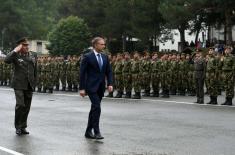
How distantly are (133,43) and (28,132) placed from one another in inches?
1739

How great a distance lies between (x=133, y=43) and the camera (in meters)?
56.1

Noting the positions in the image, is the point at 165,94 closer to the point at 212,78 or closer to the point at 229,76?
the point at 212,78

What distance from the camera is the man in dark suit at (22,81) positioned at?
1206cm

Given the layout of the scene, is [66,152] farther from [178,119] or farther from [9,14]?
Answer: [9,14]

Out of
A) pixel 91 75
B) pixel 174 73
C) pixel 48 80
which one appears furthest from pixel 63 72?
pixel 91 75

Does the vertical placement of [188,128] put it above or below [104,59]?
below

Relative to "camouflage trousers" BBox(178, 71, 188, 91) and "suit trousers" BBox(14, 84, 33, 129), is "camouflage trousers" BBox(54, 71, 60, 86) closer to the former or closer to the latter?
"camouflage trousers" BBox(178, 71, 188, 91)

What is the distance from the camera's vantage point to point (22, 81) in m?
12.1

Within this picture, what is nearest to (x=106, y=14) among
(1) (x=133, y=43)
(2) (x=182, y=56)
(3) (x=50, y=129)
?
(1) (x=133, y=43)

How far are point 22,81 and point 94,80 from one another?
1657 mm

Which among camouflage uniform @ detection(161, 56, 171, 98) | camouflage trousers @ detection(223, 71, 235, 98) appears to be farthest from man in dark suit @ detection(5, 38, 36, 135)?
camouflage uniform @ detection(161, 56, 171, 98)

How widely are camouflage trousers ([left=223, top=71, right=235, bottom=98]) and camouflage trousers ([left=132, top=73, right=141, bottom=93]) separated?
496cm

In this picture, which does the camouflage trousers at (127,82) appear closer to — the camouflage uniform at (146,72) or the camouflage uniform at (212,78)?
the camouflage uniform at (146,72)

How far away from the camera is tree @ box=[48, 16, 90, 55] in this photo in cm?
5741
